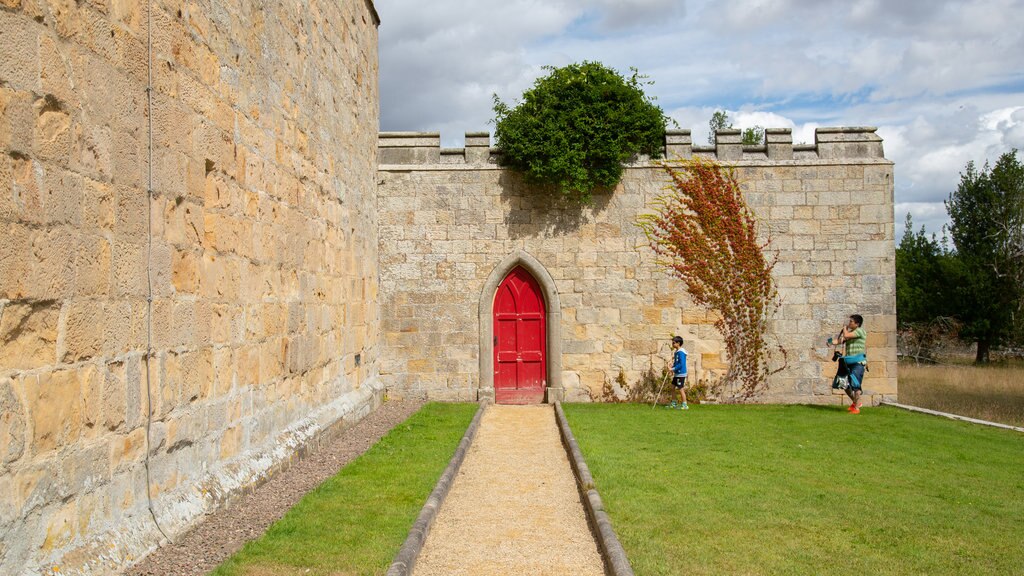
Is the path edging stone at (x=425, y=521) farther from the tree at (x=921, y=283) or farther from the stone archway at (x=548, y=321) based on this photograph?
the tree at (x=921, y=283)

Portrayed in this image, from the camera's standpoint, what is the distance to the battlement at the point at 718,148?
12.6 m

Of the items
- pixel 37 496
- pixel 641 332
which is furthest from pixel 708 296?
pixel 37 496

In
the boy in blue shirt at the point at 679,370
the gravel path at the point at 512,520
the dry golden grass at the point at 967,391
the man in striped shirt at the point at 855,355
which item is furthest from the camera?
the dry golden grass at the point at 967,391

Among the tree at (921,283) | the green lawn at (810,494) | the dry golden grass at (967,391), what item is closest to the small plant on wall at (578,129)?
the green lawn at (810,494)

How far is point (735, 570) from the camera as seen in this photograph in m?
4.46

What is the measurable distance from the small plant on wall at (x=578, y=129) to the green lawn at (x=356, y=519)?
5332 mm

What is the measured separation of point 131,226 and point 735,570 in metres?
4.02

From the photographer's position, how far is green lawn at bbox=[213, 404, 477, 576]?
4520 millimetres

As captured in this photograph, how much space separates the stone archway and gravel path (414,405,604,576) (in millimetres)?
3444

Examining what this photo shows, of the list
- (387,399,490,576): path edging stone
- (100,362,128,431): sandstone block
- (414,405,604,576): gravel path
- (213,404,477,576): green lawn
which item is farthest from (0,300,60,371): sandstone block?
(414,405,604,576): gravel path

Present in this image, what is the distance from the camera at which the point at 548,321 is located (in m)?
12.7

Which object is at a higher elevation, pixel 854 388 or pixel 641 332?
pixel 641 332

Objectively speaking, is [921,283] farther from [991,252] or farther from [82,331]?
[82,331]

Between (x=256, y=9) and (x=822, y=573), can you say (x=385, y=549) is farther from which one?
(x=256, y=9)
